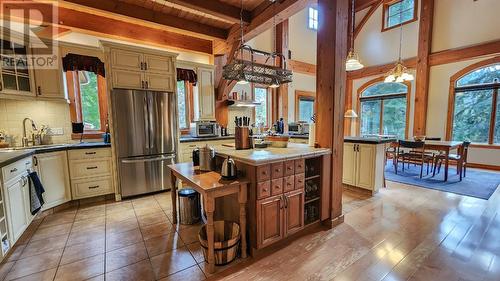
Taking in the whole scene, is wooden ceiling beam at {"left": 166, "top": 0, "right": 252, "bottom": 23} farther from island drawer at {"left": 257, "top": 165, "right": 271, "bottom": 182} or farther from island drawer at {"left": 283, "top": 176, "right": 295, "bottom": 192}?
island drawer at {"left": 283, "top": 176, "right": 295, "bottom": 192}

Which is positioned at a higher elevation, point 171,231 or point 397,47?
point 397,47

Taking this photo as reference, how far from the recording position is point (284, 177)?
6.81 feet

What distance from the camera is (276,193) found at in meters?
2.03

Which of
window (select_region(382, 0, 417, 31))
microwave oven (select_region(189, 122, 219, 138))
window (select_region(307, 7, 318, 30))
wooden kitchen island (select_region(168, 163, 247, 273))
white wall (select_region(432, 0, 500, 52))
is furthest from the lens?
window (select_region(307, 7, 318, 30))

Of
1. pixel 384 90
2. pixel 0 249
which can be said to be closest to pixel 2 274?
pixel 0 249

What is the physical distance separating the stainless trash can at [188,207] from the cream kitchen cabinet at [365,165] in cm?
268

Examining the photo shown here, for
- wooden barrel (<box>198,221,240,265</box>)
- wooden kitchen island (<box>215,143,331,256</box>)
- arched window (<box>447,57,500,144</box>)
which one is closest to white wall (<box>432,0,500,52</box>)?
arched window (<box>447,57,500,144</box>)

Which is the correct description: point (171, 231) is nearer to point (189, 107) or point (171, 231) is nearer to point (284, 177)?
point (284, 177)

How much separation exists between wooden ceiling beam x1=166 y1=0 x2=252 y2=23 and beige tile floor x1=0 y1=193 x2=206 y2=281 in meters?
2.82

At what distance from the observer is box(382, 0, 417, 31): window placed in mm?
6297

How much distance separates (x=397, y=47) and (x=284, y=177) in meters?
7.01

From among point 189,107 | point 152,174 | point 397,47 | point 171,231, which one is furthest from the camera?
point 397,47

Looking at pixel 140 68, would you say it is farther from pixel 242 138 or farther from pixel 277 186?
pixel 277 186

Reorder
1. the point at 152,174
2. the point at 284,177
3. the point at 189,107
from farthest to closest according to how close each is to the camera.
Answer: the point at 189,107 → the point at 152,174 → the point at 284,177
